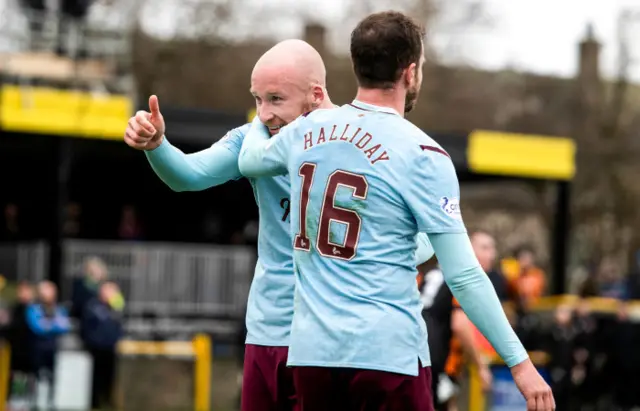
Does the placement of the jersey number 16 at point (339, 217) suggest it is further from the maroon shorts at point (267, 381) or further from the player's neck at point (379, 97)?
the maroon shorts at point (267, 381)

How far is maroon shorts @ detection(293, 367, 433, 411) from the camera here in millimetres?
4062

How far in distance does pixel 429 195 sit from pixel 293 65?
88 cm

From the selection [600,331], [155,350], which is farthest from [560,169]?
[155,350]

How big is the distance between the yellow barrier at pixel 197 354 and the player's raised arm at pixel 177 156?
1418 cm

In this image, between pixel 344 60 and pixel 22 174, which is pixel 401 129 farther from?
pixel 344 60

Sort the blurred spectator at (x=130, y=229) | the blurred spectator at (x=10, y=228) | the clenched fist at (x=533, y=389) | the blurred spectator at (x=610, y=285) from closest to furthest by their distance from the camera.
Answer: the clenched fist at (x=533, y=389)
the blurred spectator at (x=10, y=228)
the blurred spectator at (x=130, y=229)
the blurred spectator at (x=610, y=285)

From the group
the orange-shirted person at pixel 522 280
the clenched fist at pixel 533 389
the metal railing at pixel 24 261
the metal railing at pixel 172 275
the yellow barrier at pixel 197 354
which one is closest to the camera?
the clenched fist at pixel 533 389

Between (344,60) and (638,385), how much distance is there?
19.1m

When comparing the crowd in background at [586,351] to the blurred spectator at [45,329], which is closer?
the blurred spectator at [45,329]

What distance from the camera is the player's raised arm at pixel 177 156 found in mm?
4570

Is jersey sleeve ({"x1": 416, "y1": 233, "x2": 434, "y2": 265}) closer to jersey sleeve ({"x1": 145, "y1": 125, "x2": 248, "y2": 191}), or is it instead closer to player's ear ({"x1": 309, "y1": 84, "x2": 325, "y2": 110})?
player's ear ({"x1": 309, "y1": 84, "x2": 325, "y2": 110})

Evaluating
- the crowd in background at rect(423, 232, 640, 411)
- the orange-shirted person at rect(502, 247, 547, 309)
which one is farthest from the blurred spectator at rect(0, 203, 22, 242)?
the crowd in background at rect(423, 232, 640, 411)

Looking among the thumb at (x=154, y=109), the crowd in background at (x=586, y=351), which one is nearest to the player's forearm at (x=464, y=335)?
the thumb at (x=154, y=109)

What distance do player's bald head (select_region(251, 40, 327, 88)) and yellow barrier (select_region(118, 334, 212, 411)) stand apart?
14549mm
